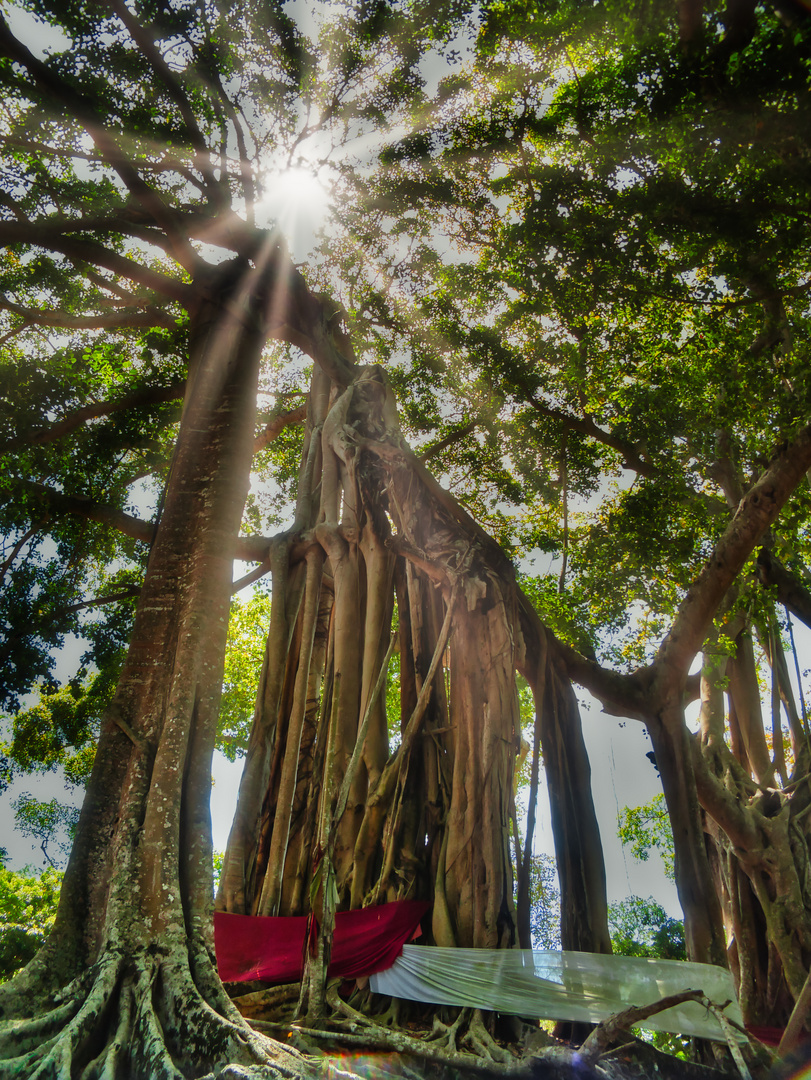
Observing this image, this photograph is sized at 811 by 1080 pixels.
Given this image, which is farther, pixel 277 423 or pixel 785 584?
pixel 277 423

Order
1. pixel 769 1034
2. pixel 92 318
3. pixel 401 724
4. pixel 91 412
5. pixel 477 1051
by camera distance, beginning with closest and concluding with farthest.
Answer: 1. pixel 477 1051
2. pixel 401 724
3. pixel 769 1034
4. pixel 92 318
5. pixel 91 412

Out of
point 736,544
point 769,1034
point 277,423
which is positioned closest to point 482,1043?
point 769,1034

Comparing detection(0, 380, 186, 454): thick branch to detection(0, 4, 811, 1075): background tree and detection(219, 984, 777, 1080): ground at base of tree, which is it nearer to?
detection(0, 4, 811, 1075): background tree

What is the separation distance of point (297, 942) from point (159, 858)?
5.92ft

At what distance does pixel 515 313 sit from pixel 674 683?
3.44m

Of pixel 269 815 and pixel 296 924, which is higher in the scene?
pixel 269 815

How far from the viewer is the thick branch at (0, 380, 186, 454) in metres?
5.22

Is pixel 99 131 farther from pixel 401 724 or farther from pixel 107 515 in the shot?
pixel 401 724

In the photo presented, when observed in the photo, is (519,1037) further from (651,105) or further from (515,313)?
(651,105)

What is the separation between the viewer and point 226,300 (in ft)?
15.5

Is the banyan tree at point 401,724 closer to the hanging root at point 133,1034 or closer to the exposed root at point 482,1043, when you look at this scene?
the exposed root at point 482,1043

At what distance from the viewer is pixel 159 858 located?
93.5 inches

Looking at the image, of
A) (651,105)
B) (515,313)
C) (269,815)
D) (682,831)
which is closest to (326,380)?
(515,313)

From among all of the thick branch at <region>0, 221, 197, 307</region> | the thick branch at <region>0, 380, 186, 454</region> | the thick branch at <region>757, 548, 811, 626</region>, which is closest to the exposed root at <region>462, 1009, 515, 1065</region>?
the thick branch at <region>757, 548, 811, 626</region>
